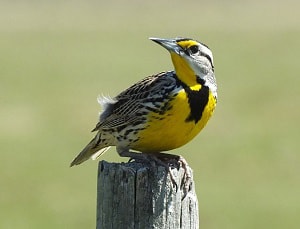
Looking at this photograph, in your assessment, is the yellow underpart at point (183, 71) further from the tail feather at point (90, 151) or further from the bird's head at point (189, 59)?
the tail feather at point (90, 151)

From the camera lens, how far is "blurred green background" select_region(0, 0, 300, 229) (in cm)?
1069

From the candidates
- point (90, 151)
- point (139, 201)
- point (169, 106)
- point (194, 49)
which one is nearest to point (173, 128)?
point (169, 106)

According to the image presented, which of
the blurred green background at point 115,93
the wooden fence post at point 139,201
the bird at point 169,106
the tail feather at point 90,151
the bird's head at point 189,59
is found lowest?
the wooden fence post at point 139,201

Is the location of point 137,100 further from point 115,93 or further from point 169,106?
point 115,93

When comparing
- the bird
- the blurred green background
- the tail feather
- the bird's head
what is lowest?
the tail feather

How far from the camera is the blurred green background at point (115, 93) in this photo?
10.7 m

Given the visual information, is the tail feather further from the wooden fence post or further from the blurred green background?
the blurred green background

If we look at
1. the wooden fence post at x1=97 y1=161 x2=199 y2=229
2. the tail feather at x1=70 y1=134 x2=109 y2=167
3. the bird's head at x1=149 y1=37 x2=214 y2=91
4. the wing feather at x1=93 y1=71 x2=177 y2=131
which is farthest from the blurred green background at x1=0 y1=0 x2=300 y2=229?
the wooden fence post at x1=97 y1=161 x2=199 y2=229

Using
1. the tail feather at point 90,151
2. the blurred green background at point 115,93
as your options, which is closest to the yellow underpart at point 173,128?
the tail feather at point 90,151
